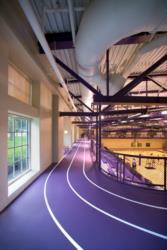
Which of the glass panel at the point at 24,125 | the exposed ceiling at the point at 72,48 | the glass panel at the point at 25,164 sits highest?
the exposed ceiling at the point at 72,48

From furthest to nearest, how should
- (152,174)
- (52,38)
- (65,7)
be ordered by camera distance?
(152,174)
(52,38)
(65,7)

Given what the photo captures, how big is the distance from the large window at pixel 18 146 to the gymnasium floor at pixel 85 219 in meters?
0.96

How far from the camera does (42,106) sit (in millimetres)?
7867

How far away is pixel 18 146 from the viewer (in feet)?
20.3

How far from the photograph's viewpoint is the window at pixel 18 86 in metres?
5.48

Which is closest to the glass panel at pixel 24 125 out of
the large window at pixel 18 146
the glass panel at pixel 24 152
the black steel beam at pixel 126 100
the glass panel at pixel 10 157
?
the large window at pixel 18 146

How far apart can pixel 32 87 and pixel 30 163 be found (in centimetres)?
342

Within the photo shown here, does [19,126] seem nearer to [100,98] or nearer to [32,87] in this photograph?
[32,87]

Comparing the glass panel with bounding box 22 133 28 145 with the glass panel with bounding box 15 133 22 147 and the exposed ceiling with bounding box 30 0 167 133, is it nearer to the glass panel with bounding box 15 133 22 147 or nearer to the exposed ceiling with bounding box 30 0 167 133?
the glass panel with bounding box 15 133 22 147

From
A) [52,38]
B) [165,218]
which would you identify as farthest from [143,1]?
[165,218]

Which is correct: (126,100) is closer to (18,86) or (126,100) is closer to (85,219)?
(85,219)

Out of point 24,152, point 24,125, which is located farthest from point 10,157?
point 24,125

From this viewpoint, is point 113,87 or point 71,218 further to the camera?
point 113,87

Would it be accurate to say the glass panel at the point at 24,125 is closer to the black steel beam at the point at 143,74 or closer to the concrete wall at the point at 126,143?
the black steel beam at the point at 143,74
